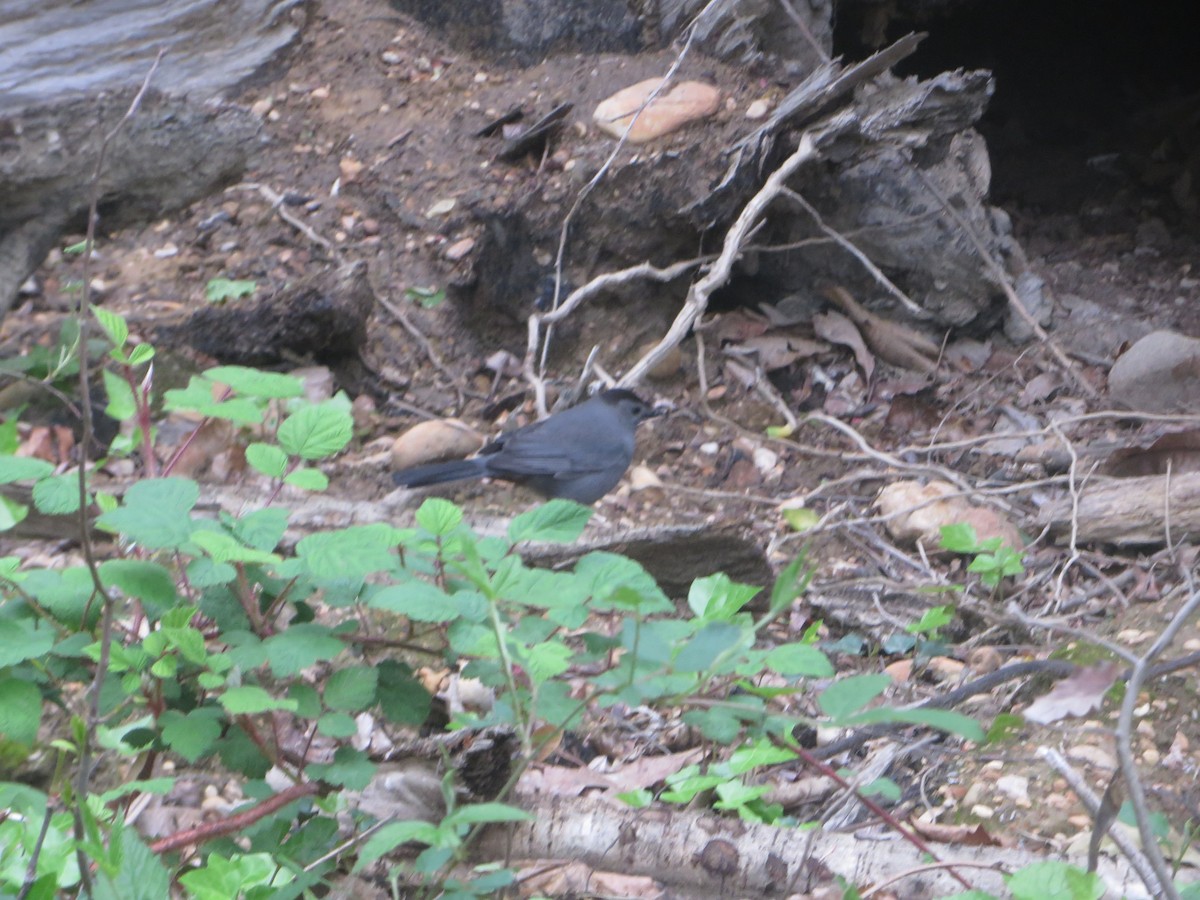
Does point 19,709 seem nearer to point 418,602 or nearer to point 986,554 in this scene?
point 418,602

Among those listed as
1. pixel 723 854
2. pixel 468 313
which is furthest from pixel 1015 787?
pixel 468 313

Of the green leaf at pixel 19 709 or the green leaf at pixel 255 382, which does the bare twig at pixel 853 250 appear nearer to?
the green leaf at pixel 255 382

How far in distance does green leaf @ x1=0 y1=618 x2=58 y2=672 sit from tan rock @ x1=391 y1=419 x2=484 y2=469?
2.72 meters

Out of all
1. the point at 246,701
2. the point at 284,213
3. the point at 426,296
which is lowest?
the point at 426,296

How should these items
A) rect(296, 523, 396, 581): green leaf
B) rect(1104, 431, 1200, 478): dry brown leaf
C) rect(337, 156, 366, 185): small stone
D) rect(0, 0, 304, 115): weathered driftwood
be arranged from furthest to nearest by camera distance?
rect(337, 156, 366, 185): small stone < rect(0, 0, 304, 115): weathered driftwood < rect(1104, 431, 1200, 478): dry brown leaf < rect(296, 523, 396, 581): green leaf

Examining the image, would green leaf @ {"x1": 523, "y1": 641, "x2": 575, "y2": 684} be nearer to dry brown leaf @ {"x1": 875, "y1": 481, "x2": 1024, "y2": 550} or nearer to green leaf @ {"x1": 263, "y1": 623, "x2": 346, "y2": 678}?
green leaf @ {"x1": 263, "y1": 623, "x2": 346, "y2": 678}

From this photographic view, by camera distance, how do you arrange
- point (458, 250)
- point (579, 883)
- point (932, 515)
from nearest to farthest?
1. point (579, 883)
2. point (932, 515)
3. point (458, 250)

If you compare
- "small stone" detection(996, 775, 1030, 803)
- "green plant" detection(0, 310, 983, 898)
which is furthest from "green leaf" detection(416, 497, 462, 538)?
"small stone" detection(996, 775, 1030, 803)

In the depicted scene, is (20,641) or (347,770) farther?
(347,770)

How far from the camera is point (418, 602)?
→ 1.31 metres

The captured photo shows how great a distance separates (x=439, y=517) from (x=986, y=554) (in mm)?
2603

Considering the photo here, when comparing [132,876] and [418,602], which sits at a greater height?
[418,602]

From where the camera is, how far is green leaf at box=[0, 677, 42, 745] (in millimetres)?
1355

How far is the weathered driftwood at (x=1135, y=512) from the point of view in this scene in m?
3.59
